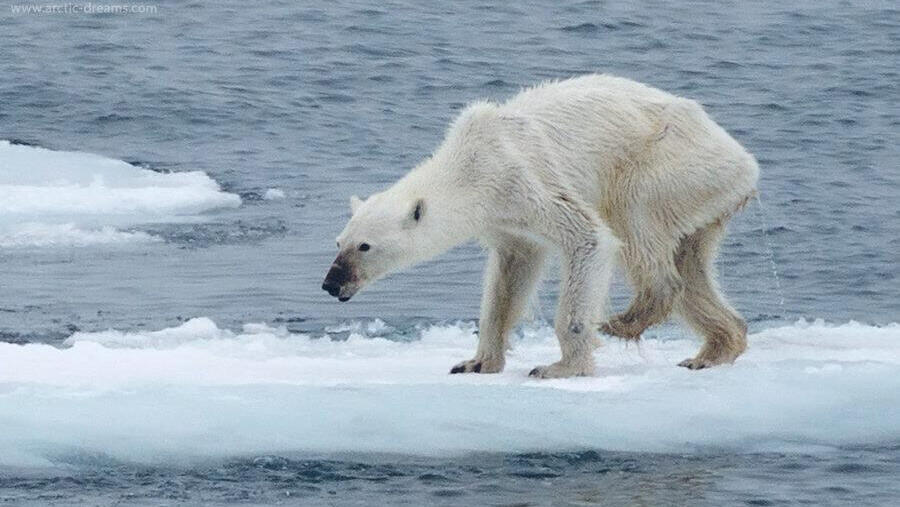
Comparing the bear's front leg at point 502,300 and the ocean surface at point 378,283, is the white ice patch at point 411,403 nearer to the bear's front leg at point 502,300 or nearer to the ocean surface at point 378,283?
the ocean surface at point 378,283

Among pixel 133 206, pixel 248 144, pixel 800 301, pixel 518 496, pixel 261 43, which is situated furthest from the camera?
pixel 261 43

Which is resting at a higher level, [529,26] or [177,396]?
[529,26]

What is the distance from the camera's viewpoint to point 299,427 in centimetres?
A: 908

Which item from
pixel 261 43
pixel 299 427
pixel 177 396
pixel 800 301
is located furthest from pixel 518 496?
pixel 261 43

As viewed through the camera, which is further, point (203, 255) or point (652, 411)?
point (203, 255)

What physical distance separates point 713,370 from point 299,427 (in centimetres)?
242

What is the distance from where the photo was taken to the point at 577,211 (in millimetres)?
9766

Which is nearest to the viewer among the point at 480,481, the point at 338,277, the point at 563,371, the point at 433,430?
the point at 480,481

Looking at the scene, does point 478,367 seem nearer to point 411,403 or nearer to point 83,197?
point 411,403

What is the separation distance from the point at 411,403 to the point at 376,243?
34.1 inches

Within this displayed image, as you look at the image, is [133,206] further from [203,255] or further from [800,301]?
[800,301]

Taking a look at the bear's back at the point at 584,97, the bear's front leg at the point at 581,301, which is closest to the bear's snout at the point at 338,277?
the bear's front leg at the point at 581,301

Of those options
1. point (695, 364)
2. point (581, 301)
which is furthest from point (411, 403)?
point (695, 364)

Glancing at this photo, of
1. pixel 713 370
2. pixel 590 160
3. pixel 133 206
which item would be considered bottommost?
pixel 713 370
